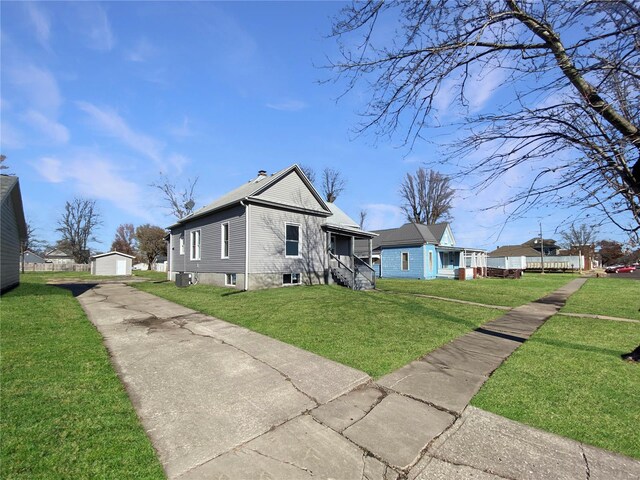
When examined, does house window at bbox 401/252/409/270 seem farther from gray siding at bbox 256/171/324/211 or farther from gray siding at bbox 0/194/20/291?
gray siding at bbox 0/194/20/291

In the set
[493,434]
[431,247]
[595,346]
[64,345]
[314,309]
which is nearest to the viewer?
[493,434]

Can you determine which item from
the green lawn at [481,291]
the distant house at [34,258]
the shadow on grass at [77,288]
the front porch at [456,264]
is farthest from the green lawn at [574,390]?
the distant house at [34,258]

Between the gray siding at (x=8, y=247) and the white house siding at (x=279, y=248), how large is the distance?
953 centimetres

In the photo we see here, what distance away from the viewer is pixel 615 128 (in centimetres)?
405

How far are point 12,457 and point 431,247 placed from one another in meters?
27.2

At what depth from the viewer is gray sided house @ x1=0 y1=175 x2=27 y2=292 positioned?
12.2 metres

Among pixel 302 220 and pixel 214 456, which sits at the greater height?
pixel 302 220

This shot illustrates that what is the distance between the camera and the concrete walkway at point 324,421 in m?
2.61

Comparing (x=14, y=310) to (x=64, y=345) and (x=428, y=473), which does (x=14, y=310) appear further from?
(x=428, y=473)

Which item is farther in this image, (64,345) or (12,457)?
(64,345)

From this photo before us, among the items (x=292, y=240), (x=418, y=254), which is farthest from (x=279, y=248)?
(x=418, y=254)

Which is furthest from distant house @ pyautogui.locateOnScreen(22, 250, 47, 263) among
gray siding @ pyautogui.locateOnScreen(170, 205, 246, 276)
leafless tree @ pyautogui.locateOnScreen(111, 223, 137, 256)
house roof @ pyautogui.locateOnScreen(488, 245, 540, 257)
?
house roof @ pyautogui.locateOnScreen(488, 245, 540, 257)

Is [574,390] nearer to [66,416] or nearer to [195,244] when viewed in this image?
[66,416]

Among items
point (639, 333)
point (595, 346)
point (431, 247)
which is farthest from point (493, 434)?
point (431, 247)
